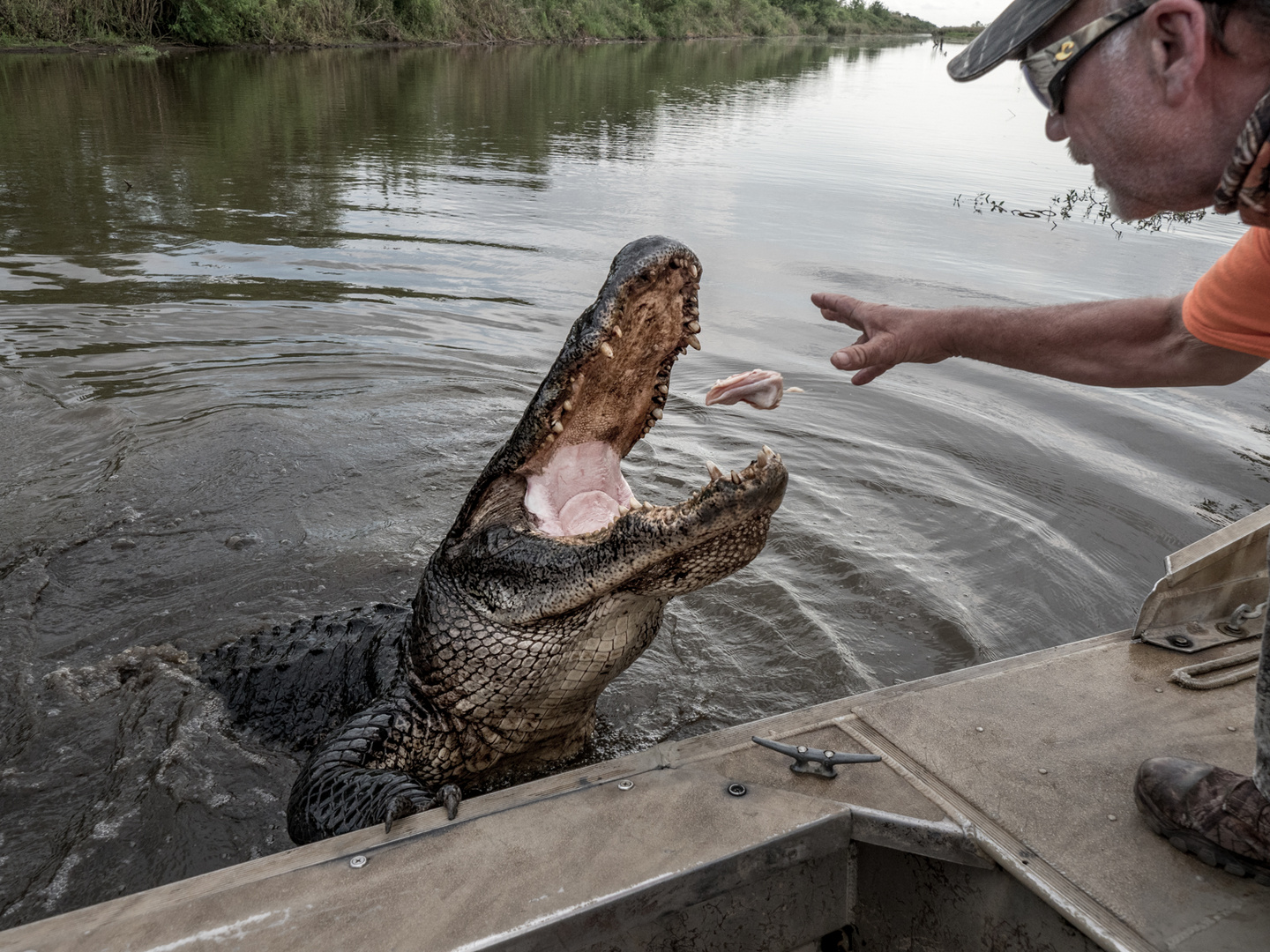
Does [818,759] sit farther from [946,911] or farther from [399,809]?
[399,809]

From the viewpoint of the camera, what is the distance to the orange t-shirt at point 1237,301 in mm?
2137

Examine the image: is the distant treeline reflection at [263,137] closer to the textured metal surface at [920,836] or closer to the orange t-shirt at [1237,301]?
the orange t-shirt at [1237,301]

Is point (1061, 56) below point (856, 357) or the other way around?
the other way around

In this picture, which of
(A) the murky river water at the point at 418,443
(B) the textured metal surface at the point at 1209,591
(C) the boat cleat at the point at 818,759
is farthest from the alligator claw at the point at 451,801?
(B) the textured metal surface at the point at 1209,591

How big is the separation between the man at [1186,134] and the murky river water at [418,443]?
171 cm

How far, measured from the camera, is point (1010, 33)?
1.57 meters

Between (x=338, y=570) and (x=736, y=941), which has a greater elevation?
(x=736, y=941)

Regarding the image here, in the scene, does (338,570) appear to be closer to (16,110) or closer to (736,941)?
(736,941)

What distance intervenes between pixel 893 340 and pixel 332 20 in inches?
1254

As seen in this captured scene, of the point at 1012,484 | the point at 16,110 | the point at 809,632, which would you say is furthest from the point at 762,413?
the point at 16,110

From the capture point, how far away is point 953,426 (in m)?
5.61

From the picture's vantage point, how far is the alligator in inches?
84.9

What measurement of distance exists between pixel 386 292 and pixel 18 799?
5446 mm

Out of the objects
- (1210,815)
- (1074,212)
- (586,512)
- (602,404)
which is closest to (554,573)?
(586,512)
